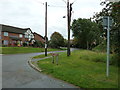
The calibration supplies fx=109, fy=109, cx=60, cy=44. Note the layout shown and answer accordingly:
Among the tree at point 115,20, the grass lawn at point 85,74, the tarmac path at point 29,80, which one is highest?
the tree at point 115,20

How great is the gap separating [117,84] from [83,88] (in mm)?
1525

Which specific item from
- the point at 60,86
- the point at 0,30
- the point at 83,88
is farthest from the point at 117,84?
the point at 0,30

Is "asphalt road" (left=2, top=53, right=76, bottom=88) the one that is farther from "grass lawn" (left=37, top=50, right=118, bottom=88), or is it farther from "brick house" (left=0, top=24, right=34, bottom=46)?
"brick house" (left=0, top=24, right=34, bottom=46)

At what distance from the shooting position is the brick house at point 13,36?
40.0 m

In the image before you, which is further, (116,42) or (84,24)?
(84,24)

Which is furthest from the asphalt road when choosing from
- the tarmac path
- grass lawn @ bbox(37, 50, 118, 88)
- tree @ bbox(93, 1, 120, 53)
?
tree @ bbox(93, 1, 120, 53)

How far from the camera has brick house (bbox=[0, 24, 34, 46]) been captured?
3997 cm

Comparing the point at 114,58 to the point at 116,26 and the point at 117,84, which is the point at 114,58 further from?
the point at 117,84

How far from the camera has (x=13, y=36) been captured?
43.4m

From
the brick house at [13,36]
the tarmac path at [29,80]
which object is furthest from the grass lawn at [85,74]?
the brick house at [13,36]

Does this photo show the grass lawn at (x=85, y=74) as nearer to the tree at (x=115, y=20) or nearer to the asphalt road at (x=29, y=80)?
the asphalt road at (x=29, y=80)

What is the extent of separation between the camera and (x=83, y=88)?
4.25m

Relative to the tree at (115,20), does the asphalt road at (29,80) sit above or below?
below

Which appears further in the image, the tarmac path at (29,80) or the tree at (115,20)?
the tree at (115,20)
